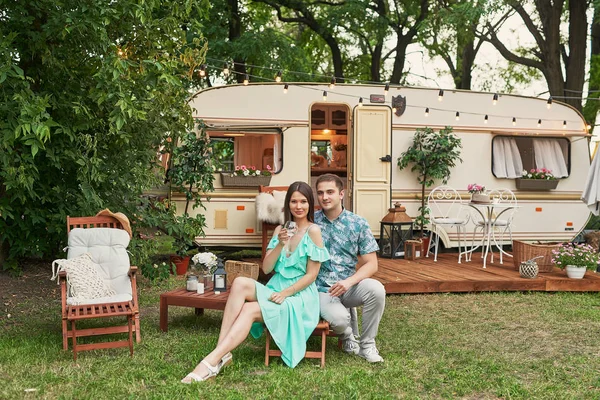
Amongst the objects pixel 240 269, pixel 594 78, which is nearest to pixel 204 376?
pixel 240 269

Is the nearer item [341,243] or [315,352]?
[315,352]

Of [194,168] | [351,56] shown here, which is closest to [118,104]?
[194,168]

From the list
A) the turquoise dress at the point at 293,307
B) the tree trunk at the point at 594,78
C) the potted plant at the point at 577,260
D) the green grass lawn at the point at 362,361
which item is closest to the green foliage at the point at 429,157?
the potted plant at the point at 577,260

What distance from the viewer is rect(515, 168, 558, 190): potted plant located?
934 centimetres

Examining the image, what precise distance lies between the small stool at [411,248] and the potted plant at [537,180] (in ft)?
6.22

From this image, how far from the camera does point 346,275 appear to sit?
445cm

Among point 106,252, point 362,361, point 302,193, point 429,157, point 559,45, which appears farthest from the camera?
point 559,45

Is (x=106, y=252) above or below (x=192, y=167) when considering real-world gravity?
below

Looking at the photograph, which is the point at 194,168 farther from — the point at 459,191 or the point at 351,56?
the point at 351,56

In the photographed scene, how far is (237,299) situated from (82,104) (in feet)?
8.88

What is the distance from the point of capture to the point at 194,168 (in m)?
8.12

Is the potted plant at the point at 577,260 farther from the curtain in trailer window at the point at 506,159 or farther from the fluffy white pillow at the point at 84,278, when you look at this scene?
the fluffy white pillow at the point at 84,278

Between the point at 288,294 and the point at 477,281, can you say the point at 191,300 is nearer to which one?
the point at 288,294

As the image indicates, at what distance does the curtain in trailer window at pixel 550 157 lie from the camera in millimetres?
9570
